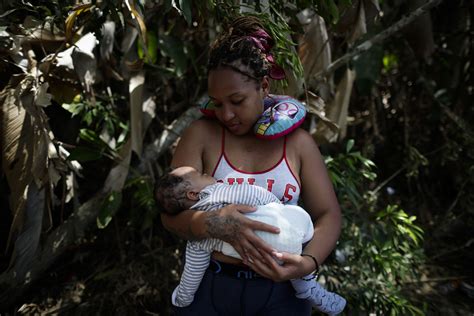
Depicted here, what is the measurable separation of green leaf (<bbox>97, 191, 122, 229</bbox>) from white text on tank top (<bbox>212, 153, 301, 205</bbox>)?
3.66 feet

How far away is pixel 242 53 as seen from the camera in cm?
181

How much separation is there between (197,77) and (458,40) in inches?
81.7

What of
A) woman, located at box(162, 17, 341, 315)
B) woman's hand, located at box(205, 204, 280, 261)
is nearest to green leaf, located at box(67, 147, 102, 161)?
woman, located at box(162, 17, 341, 315)

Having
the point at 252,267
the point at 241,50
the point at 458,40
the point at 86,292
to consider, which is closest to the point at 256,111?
the point at 241,50

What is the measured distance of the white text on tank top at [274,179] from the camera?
6.09 ft

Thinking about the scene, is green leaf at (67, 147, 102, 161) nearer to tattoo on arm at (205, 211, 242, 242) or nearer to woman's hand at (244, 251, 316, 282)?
tattoo on arm at (205, 211, 242, 242)

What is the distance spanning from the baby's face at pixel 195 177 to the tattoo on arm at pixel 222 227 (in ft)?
0.46

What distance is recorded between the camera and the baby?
1.71m

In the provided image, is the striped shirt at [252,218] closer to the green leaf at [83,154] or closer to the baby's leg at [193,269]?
the baby's leg at [193,269]

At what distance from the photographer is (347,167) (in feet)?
9.82

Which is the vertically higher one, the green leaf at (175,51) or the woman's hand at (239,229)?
the woman's hand at (239,229)

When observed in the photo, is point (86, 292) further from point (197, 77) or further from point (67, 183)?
point (197, 77)

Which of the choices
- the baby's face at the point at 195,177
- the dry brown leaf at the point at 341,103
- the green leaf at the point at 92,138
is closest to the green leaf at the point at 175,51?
the green leaf at the point at 92,138

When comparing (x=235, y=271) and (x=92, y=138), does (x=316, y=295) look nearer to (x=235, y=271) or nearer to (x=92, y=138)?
(x=235, y=271)
